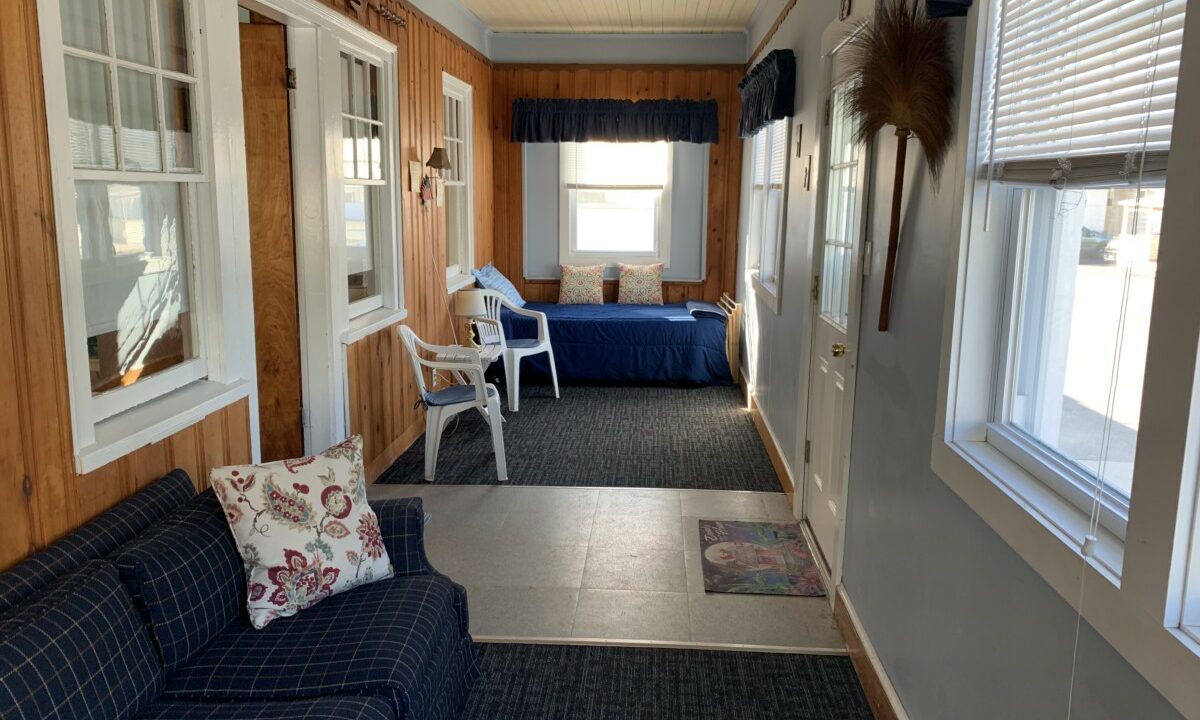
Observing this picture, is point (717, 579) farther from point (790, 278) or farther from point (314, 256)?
point (314, 256)

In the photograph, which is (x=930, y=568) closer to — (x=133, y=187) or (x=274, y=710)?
(x=274, y=710)

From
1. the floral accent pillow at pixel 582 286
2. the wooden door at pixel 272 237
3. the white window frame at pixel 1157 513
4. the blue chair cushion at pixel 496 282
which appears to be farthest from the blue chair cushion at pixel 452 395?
the white window frame at pixel 1157 513

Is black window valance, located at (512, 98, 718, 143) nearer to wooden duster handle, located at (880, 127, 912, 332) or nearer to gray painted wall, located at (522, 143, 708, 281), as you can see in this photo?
gray painted wall, located at (522, 143, 708, 281)

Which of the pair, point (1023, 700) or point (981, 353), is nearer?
point (1023, 700)

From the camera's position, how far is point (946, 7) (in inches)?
78.0

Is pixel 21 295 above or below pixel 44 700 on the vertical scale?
above

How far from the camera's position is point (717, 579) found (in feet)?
11.3

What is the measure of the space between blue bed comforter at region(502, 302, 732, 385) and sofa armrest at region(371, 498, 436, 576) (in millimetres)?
4251

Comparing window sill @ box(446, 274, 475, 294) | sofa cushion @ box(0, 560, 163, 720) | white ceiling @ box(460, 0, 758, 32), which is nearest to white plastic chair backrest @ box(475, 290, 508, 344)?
window sill @ box(446, 274, 475, 294)

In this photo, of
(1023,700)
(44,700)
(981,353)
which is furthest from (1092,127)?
(44,700)

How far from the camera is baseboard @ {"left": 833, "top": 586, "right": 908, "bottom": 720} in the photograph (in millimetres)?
2412

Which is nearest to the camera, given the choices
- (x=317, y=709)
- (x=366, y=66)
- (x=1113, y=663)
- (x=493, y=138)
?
(x=1113, y=663)

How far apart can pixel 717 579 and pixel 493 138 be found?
5.20 m

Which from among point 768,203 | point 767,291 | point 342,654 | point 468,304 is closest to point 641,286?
point 768,203
